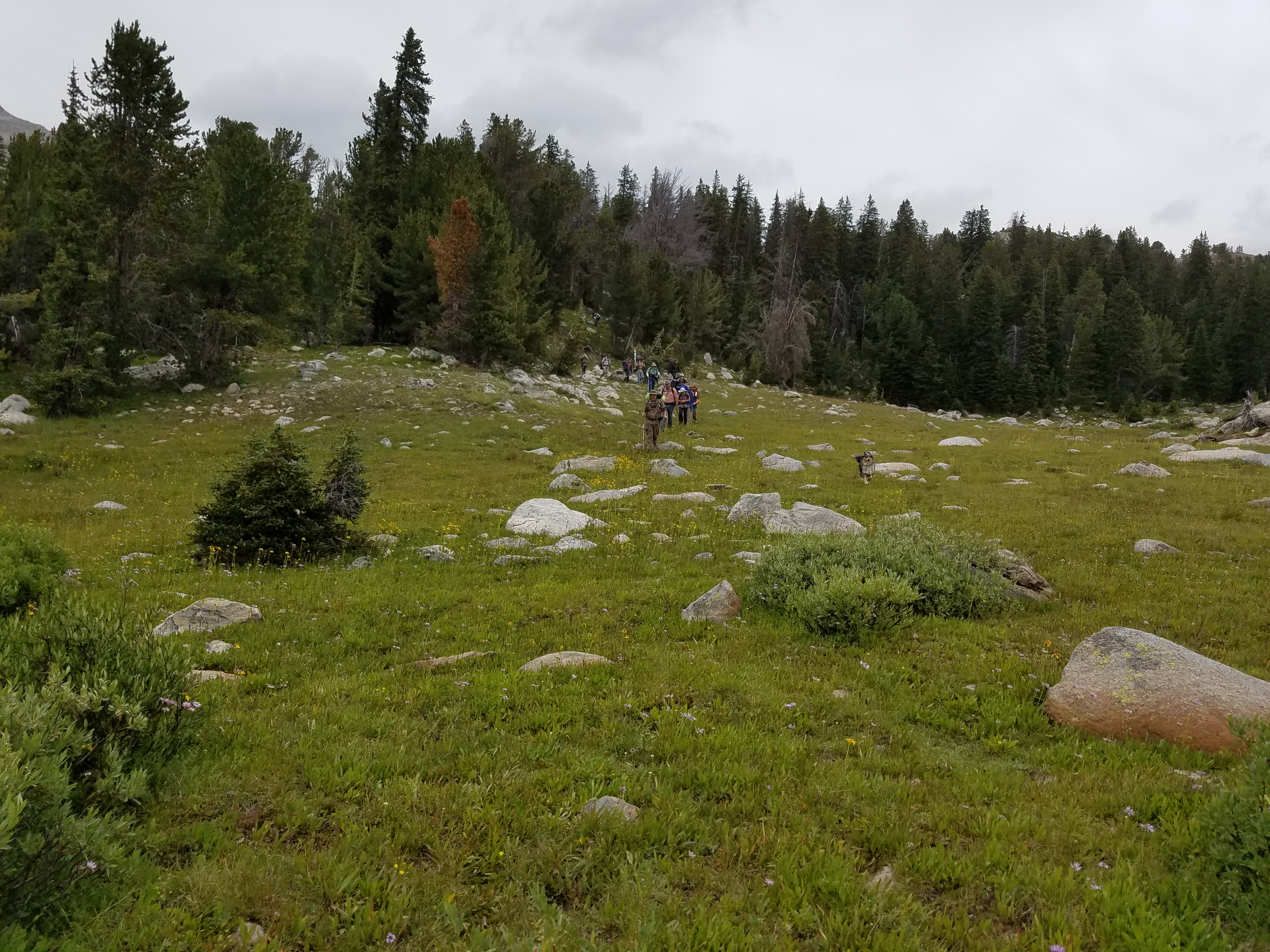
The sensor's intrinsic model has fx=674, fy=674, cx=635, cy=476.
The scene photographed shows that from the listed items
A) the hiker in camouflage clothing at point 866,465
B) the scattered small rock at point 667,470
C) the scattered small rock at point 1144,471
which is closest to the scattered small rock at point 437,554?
the scattered small rock at point 667,470

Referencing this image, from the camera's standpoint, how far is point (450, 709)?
659 cm

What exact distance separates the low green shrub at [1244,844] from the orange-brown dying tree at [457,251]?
44358 millimetres

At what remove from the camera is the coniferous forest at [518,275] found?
3006cm

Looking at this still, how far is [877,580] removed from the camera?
9.43 metres

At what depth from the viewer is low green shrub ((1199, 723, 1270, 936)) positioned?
3.91m

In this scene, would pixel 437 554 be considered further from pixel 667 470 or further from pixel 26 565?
pixel 667 470

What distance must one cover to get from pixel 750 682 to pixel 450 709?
3155 millimetres

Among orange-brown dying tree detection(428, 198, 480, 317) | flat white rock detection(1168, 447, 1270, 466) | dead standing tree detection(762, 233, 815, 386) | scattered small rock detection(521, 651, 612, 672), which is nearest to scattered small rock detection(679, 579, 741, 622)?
scattered small rock detection(521, 651, 612, 672)

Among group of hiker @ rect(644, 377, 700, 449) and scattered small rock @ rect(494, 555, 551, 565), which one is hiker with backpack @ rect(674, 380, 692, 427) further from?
scattered small rock @ rect(494, 555, 551, 565)

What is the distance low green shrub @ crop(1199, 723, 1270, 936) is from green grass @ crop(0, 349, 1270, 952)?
16 centimetres

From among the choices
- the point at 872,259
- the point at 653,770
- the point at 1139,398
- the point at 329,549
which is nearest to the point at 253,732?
the point at 653,770

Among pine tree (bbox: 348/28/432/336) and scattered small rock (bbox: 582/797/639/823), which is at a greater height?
pine tree (bbox: 348/28/432/336)

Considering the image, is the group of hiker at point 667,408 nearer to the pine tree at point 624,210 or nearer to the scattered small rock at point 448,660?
the scattered small rock at point 448,660

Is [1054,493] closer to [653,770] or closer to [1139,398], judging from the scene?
[653,770]
